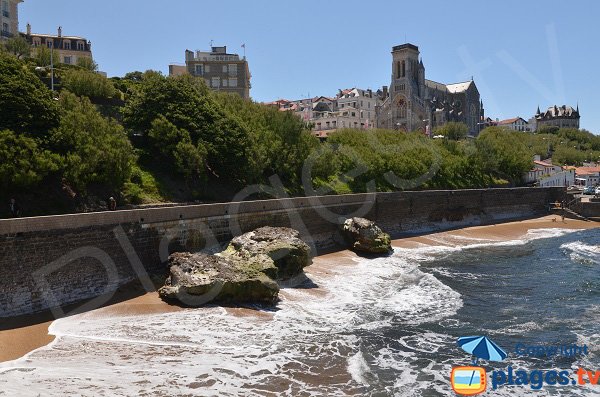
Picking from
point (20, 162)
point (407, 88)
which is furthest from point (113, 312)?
point (407, 88)

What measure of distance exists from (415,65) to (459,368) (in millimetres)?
116306

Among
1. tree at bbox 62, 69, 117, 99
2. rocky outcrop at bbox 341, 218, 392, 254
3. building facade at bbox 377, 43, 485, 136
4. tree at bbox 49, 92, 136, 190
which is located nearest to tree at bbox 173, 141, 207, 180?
tree at bbox 49, 92, 136, 190

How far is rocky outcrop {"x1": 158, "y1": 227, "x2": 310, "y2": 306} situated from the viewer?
18641 mm

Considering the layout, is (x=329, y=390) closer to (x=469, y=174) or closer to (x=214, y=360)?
(x=214, y=360)

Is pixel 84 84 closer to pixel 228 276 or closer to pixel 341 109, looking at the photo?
pixel 228 276

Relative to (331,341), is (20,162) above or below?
above

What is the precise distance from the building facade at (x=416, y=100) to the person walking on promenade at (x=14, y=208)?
307 ft

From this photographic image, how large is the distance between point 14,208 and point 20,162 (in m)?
2.02

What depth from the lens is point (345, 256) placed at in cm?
2953

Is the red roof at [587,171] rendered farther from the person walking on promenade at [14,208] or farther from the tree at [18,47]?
the person walking on promenade at [14,208]

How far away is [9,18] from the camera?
62594mm

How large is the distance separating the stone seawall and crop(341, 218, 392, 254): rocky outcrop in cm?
129

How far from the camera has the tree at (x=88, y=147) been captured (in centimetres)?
2505

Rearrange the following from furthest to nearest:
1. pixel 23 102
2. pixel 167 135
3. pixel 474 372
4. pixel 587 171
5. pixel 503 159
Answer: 1. pixel 587 171
2. pixel 503 159
3. pixel 167 135
4. pixel 23 102
5. pixel 474 372
